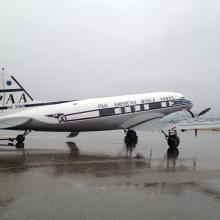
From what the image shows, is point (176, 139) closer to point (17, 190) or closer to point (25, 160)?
point (25, 160)

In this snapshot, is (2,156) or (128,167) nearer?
(128,167)

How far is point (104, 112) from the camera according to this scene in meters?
22.5

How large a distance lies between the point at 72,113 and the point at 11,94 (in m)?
3.88

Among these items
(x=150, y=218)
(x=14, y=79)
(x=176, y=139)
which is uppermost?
(x=14, y=79)

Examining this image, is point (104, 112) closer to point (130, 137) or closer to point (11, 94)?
point (130, 137)

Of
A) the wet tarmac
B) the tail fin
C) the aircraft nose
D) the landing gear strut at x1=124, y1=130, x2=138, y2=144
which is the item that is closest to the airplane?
the tail fin

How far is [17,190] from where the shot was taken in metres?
8.98

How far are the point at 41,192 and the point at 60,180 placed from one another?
1.69 metres

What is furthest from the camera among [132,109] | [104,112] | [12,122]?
[132,109]

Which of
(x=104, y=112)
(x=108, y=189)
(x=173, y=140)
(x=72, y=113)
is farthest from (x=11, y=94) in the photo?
(x=108, y=189)

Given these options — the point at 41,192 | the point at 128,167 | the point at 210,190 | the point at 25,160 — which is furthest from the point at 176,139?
the point at 41,192

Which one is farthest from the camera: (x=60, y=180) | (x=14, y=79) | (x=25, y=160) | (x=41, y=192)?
(x=14, y=79)

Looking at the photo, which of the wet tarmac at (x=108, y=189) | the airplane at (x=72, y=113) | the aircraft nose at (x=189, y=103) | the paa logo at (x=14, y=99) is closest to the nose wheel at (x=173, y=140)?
the airplane at (x=72, y=113)

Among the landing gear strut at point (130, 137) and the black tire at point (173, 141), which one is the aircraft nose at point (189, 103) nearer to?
the landing gear strut at point (130, 137)
